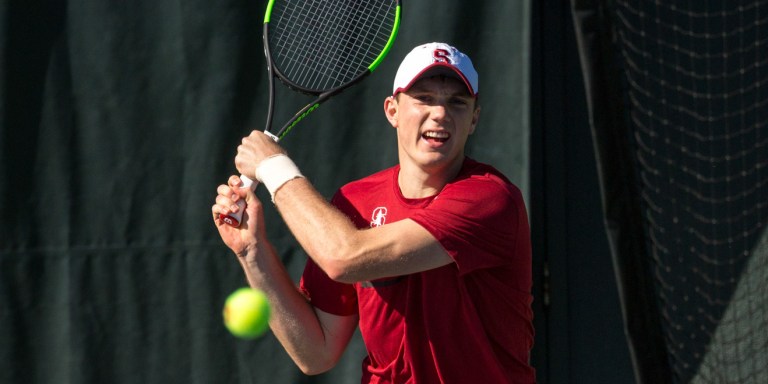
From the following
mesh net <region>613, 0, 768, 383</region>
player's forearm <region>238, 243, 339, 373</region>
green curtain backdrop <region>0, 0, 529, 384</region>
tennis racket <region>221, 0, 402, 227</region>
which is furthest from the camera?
mesh net <region>613, 0, 768, 383</region>

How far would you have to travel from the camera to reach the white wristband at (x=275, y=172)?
286cm

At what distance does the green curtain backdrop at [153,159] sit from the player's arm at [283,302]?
906 mm

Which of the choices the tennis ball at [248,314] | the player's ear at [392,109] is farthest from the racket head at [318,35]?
the tennis ball at [248,314]

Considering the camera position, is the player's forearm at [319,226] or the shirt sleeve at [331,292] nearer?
the player's forearm at [319,226]

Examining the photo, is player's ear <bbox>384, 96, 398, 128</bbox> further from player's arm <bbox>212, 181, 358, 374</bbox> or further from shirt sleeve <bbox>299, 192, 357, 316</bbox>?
player's arm <bbox>212, 181, 358, 374</bbox>

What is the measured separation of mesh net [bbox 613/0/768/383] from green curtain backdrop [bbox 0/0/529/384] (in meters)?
0.51

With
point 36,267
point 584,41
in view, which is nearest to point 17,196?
point 36,267

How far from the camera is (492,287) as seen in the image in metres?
2.85

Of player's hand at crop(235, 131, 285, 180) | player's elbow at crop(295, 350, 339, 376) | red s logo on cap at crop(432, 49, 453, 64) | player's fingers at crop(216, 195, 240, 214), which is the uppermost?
red s logo on cap at crop(432, 49, 453, 64)

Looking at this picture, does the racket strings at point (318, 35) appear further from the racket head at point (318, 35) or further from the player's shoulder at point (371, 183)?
the player's shoulder at point (371, 183)

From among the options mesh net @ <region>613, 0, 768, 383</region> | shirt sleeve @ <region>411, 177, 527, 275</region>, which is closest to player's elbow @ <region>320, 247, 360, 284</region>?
shirt sleeve @ <region>411, 177, 527, 275</region>

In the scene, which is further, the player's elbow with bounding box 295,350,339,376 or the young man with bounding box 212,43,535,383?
the player's elbow with bounding box 295,350,339,376

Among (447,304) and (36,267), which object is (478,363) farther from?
(36,267)

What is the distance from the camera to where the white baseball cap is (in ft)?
9.62
